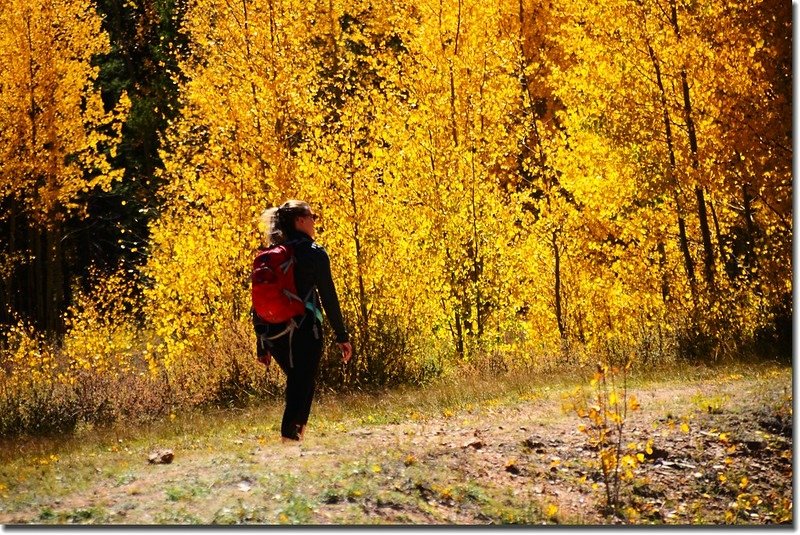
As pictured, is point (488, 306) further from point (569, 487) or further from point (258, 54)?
point (569, 487)

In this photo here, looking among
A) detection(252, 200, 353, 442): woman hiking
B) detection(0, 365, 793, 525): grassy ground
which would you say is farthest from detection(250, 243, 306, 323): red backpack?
detection(0, 365, 793, 525): grassy ground

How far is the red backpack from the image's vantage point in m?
6.12

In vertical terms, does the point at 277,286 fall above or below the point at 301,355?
above

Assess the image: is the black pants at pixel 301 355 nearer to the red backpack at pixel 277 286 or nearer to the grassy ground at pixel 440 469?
the red backpack at pixel 277 286

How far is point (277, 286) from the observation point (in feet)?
20.1

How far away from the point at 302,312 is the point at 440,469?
52.1 inches

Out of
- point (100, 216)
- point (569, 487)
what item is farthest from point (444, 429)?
point (100, 216)

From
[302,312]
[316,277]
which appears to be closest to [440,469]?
[302,312]

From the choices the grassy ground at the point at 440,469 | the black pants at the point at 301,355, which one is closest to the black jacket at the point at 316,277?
the black pants at the point at 301,355

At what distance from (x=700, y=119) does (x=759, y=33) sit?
1982mm

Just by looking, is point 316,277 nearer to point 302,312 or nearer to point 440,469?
point 302,312

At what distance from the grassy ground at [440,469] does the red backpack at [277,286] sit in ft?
3.05

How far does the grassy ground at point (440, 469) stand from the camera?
203 inches

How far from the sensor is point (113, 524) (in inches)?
188
